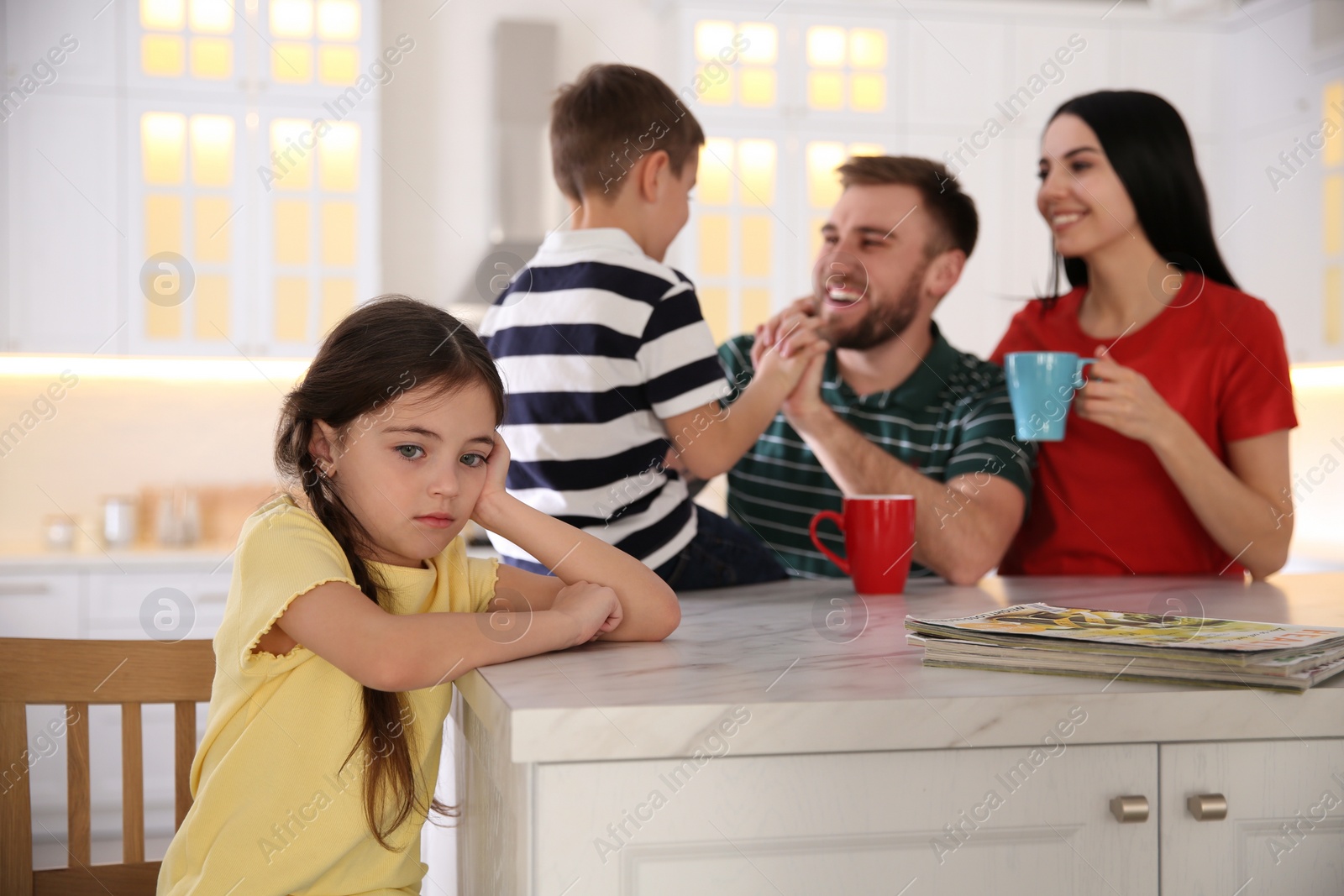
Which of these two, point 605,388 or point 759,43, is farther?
point 759,43

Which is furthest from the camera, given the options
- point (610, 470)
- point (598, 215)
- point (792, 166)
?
point (792, 166)

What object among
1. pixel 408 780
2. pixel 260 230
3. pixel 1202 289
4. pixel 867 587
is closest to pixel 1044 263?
pixel 1202 289

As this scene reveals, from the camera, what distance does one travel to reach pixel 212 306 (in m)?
3.12

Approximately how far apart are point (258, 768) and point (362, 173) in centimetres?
256

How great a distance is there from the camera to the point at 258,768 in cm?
87

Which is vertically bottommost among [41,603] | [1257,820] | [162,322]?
[41,603]

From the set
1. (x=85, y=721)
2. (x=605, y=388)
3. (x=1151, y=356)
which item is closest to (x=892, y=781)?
(x=605, y=388)

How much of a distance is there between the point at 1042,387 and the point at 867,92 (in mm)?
2232

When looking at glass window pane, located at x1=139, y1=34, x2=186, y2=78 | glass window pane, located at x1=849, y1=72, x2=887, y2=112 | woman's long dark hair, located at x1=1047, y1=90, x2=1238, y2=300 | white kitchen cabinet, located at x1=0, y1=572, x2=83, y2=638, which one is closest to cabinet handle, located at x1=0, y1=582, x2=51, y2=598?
white kitchen cabinet, located at x1=0, y1=572, x2=83, y2=638

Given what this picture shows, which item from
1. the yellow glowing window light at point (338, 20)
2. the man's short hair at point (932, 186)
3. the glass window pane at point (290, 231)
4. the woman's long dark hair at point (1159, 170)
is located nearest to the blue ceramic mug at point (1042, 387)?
the woman's long dark hair at point (1159, 170)

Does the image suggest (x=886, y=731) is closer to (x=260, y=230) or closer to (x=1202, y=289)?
(x=1202, y=289)

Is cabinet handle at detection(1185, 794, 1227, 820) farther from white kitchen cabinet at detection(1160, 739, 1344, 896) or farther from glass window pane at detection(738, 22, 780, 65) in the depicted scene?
glass window pane at detection(738, 22, 780, 65)

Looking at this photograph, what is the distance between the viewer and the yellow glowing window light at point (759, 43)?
329 cm

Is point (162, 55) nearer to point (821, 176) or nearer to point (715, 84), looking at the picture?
point (715, 84)
